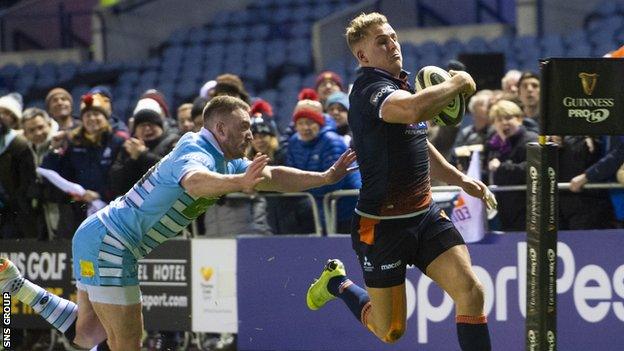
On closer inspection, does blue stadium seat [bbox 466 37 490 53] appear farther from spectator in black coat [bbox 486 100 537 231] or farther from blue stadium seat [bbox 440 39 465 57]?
spectator in black coat [bbox 486 100 537 231]

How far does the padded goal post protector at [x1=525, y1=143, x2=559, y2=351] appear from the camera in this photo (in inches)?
290

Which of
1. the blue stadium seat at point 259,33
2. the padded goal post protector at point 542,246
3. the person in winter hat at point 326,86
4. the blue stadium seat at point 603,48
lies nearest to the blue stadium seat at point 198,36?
the blue stadium seat at point 259,33

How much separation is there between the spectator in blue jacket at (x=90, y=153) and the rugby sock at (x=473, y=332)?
16.6ft

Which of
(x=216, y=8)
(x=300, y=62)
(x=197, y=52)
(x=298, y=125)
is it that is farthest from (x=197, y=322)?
(x=216, y=8)

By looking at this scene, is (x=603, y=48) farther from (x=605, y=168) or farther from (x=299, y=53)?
(x=605, y=168)

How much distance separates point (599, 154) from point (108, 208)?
4.33 m

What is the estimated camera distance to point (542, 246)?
291 inches

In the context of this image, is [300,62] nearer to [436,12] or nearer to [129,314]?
[436,12]

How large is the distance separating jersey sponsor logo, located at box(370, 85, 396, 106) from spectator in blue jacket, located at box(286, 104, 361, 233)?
3.49m

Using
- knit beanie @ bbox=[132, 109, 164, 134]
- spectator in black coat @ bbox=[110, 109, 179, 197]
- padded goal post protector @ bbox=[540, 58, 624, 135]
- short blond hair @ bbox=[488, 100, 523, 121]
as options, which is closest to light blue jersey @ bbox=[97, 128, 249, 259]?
padded goal post protector @ bbox=[540, 58, 624, 135]

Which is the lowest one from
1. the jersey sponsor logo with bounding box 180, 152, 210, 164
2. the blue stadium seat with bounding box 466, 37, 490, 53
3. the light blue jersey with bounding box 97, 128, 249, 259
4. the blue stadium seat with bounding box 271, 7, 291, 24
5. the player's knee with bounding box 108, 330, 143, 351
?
the player's knee with bounding box 108, 330, 143, 351

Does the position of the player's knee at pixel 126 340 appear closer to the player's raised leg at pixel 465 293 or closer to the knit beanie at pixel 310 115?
the player's raised leg at pixel 465 293

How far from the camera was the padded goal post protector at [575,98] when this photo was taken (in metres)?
7.36

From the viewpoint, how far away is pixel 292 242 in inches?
454
